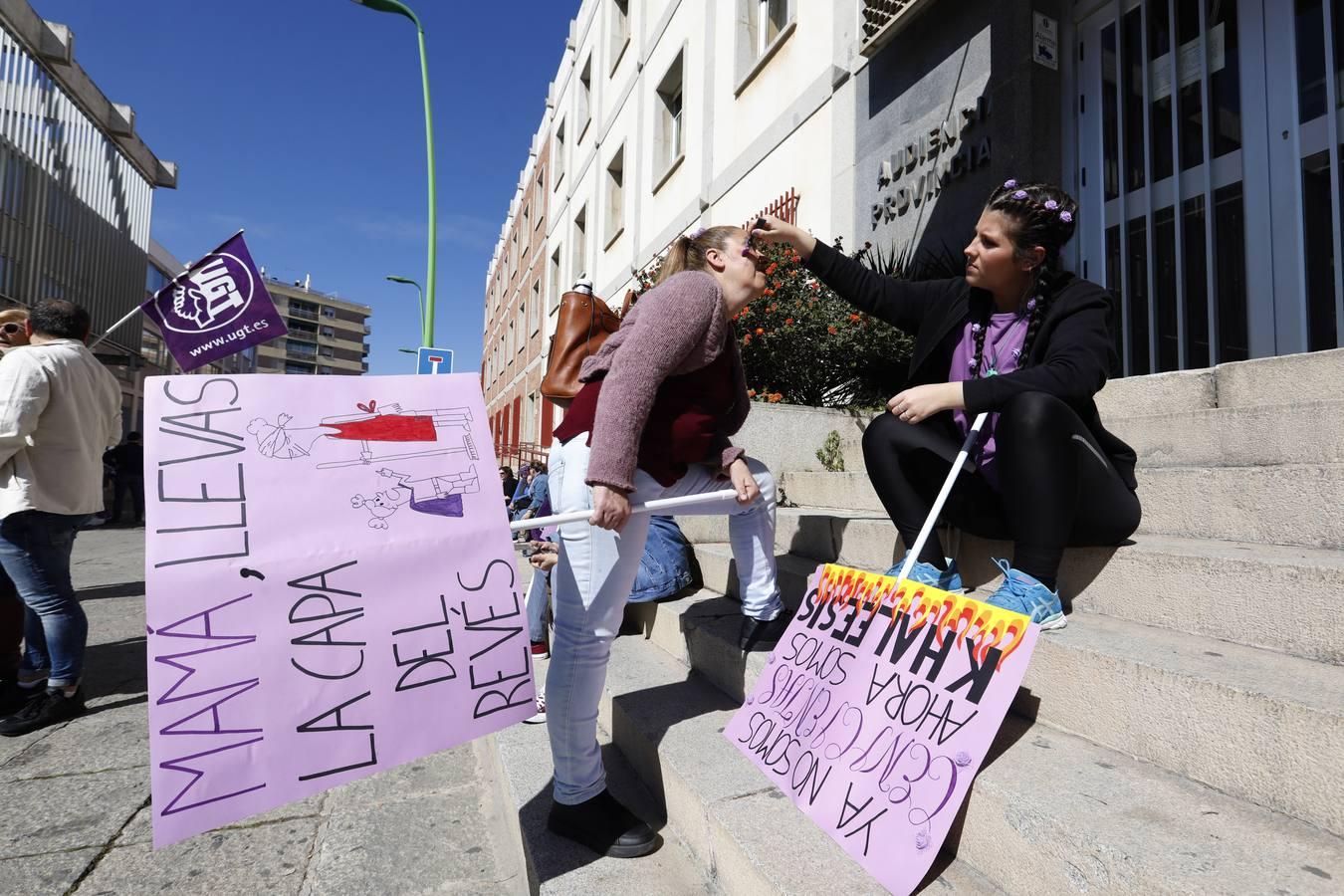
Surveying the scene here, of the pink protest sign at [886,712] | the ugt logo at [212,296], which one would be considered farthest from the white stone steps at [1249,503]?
the ugt logo at [212,296]

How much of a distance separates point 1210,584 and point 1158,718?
0.48 metres

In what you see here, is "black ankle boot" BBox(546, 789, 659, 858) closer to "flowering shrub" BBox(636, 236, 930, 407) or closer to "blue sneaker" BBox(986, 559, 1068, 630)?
"blue sneaker" BBox(986, 559, 1068, 630)

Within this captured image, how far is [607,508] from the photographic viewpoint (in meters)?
1.62

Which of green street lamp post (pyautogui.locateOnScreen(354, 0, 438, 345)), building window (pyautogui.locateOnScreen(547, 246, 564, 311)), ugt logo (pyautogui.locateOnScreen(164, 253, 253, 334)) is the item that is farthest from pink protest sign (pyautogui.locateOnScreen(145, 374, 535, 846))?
building window (pyautogui.locateOnScreen(547, 246, 564, 311))

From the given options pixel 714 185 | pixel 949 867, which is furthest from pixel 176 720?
pixel 714 185

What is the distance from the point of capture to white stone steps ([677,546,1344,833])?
1130 millimetres

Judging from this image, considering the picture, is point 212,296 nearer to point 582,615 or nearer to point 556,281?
point 582,615

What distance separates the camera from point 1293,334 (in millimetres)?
3766

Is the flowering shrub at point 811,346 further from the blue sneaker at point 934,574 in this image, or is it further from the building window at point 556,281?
the building window at point 556,281

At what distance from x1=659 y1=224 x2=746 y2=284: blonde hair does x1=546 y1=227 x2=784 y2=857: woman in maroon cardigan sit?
0.03 meters

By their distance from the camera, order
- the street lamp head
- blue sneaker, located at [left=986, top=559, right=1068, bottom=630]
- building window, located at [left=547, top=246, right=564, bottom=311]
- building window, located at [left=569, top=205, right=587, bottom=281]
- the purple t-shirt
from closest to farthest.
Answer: blue sneaker, located at [left=986, top=559, right=1068, bottom=630] < the purple t-shirt < the street lamp head < building window, located at [left=569, top=205, right=587, bottom=281] < building window, located at [left=547, top=246, right=564, bottom=311]

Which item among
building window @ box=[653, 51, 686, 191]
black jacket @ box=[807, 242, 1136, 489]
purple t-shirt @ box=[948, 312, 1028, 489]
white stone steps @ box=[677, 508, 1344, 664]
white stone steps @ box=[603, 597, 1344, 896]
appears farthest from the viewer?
→ building window @ box=[653, 51, 686, 191]

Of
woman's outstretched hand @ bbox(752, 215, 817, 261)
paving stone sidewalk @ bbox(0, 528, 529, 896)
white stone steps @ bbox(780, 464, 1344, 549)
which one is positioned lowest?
paving stone sidewalk @ bbox(0, 528, 529, 896)

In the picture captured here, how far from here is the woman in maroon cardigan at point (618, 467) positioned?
1.64 metres
